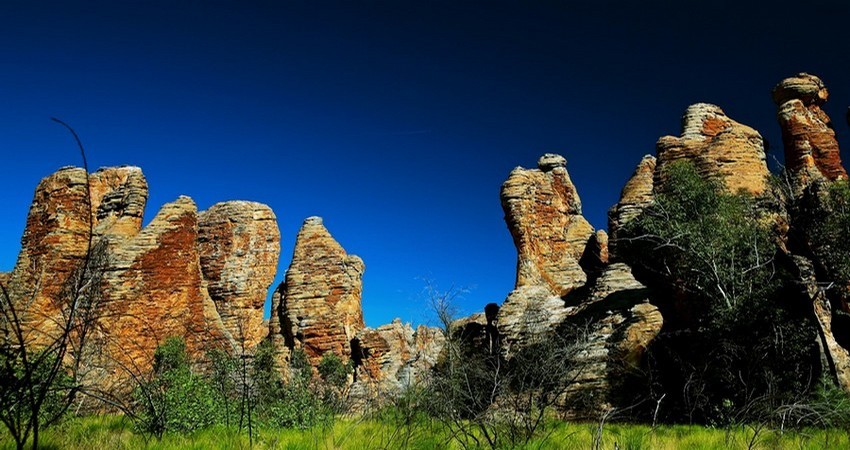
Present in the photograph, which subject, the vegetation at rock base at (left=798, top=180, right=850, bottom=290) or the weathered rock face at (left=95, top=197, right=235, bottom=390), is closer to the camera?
the vegetation at rock base at (left=798, top=180, right=850, bottom=290)

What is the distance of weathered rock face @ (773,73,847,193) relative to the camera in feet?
107

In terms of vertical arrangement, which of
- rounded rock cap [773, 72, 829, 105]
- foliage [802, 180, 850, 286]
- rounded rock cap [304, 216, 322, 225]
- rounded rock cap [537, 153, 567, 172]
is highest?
rounded rock cap [773, 72, 829, 105]

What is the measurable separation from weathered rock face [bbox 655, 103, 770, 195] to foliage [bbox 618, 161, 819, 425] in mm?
1085

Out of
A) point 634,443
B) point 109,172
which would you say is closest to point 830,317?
point 634,443

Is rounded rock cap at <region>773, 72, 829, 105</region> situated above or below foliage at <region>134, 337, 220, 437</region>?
above

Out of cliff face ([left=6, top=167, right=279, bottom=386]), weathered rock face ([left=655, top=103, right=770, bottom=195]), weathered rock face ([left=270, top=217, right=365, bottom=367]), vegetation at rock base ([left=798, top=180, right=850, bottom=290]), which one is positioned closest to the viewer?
vegetation at rock base ([left=798, top=180, right=850, bottom=290])

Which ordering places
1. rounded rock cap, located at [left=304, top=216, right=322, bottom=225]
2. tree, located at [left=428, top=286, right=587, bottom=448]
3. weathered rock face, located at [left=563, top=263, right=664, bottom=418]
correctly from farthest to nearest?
rounded rock cap, located at [left=304, top=216, right=322, bottom=225] < weathered rock face, located at [left=563, top=263, right=664, bottom=418] < tree, located at [left=428, top=286, right=587, bottom=448]

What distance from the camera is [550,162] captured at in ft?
113

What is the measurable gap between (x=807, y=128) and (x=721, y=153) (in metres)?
16.7

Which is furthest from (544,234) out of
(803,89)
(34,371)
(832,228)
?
(34,371)

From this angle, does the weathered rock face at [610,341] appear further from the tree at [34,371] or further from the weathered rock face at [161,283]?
the tree at [34,371]

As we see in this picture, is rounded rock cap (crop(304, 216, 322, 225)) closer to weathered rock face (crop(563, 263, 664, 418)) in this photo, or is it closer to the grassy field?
weathered rock face (crop(563, 263, 664, 418))

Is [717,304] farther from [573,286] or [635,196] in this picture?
[573,286]

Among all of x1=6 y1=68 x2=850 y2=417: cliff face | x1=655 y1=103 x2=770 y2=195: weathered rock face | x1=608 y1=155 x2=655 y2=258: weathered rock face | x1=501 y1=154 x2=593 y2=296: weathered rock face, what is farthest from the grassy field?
x1=501 y1=154 x2=593 y2=296: weathered rock face
